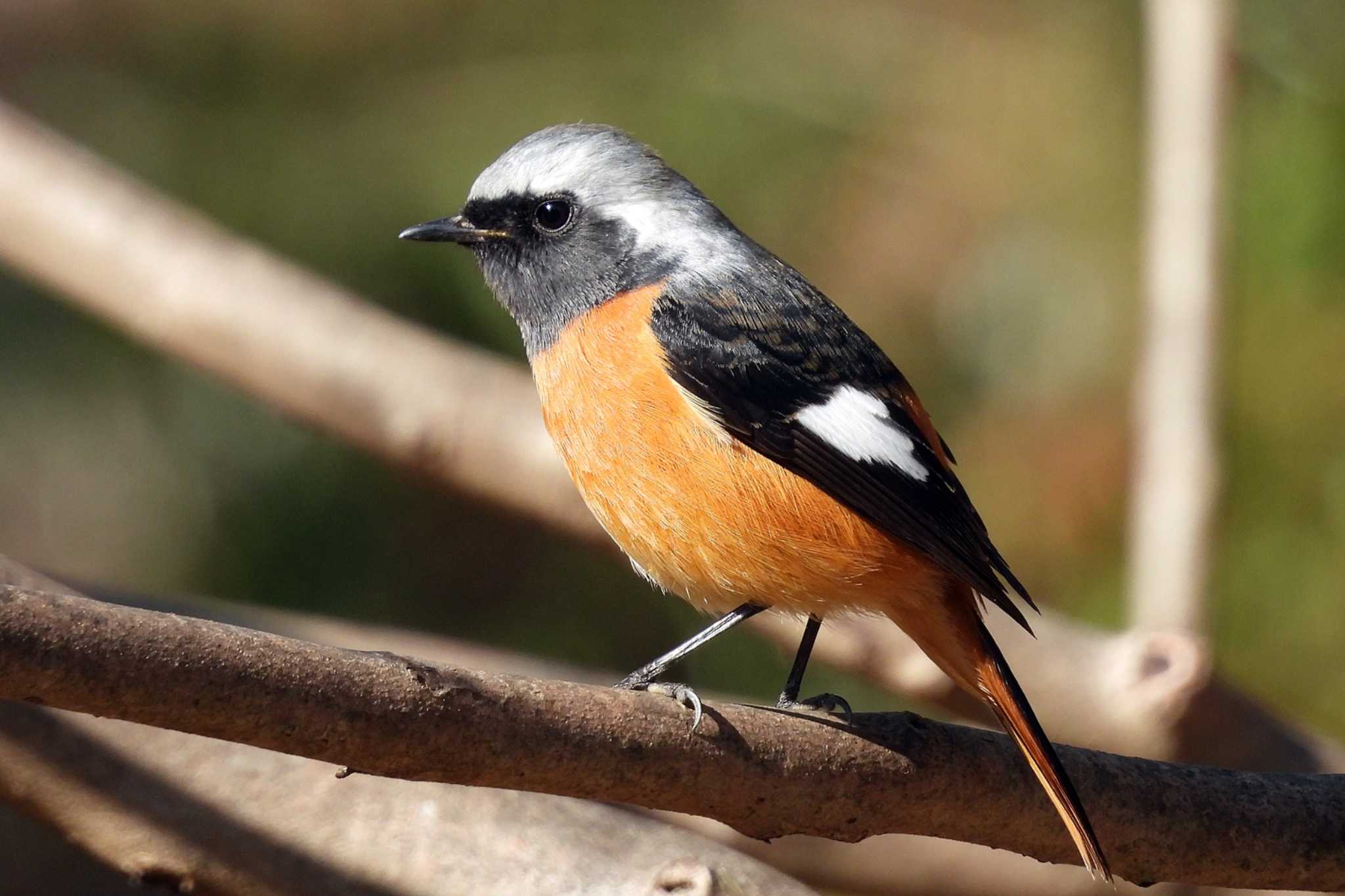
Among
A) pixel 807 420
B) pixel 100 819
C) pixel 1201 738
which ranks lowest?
pixel 100 819

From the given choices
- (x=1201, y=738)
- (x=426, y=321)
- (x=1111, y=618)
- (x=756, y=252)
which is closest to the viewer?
(x=756, y=252)

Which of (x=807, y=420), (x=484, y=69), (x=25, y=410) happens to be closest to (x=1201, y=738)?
(x=807, y=420)

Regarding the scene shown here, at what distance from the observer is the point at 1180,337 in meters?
4.53

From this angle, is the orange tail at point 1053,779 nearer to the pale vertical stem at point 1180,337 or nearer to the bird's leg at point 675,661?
the bird's leg at point 675,661

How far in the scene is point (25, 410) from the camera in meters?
5.78

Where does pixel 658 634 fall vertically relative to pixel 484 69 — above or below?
below

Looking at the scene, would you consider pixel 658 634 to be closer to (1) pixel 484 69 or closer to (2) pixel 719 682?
(2) pixel 719 682

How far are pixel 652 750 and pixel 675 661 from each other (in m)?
0.94

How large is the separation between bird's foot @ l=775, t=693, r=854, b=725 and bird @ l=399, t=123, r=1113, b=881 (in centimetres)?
1

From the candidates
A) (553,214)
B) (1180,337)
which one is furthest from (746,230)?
(553,214)

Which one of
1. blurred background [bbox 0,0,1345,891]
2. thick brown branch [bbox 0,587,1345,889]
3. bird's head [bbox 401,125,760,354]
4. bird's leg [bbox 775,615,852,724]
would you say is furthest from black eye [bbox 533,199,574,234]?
blurred background [bbox 0,0,1345,891]

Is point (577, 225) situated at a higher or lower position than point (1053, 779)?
higher

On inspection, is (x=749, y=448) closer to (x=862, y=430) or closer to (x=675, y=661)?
(x=862, y=430)

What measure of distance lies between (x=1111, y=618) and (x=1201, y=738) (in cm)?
86
